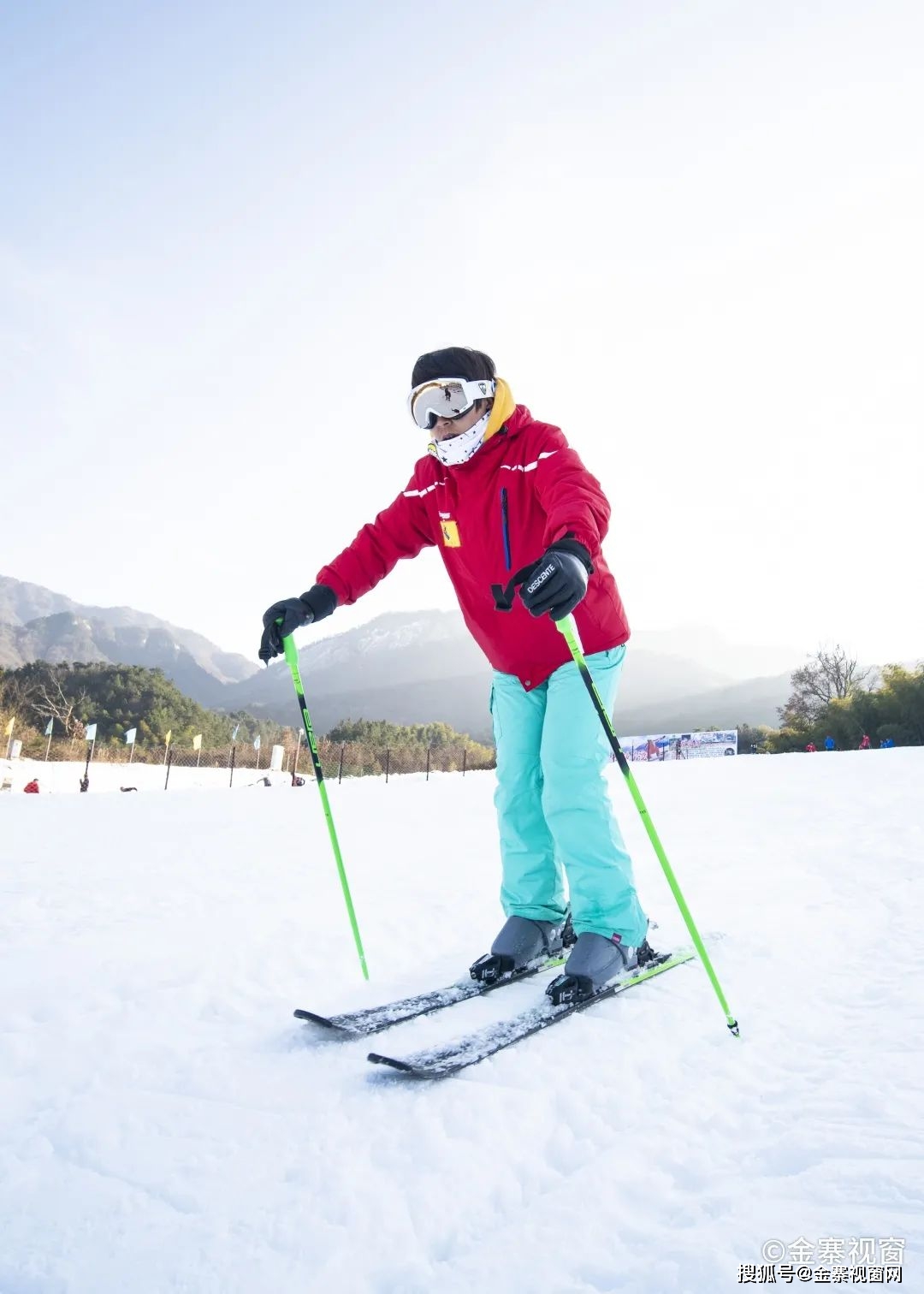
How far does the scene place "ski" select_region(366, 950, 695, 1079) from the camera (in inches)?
64.3

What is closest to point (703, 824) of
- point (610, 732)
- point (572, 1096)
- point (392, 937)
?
point (392, 937)

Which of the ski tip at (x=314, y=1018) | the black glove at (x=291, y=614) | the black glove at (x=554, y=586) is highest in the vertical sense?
the black glove at (x=291, y=614)

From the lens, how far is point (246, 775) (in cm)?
3500

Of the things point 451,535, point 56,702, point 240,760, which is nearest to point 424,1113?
point 451,535

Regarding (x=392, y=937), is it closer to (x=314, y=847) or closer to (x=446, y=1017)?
(x=446, y=1017)

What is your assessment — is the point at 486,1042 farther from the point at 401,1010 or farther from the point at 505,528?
the point at 505,528

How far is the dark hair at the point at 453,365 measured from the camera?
263 centimetres

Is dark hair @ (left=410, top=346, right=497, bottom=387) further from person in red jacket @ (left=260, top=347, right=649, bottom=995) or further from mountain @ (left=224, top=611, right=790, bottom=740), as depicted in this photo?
mountain @ (left=224, top=611, right=790, bottom=740)

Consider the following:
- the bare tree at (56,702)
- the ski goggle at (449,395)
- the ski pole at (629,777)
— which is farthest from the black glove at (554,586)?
the bare tree at (56,702)

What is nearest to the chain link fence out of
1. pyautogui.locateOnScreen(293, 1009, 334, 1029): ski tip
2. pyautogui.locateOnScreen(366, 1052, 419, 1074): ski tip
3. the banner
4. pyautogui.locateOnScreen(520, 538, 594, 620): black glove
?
the banner

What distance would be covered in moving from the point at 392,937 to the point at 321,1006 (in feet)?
2.86

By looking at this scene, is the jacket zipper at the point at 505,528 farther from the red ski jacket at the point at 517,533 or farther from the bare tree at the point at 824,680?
the bare tree at the point at 824,680

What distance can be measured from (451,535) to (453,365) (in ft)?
1.93

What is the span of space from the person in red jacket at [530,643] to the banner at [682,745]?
28.5m
